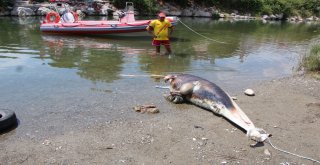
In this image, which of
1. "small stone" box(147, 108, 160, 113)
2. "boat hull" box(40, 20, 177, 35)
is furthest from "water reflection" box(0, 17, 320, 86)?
"small stone" box(147, 108, 160, 113)

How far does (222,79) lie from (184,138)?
435cm

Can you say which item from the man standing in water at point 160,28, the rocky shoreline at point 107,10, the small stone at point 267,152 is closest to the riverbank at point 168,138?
the small stone at point 267,152

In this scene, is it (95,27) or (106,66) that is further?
(95,27)

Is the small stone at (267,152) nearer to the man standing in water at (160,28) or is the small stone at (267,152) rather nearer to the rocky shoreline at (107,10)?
the man standing in water at (160,28)

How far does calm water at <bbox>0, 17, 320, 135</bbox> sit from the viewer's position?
7.85 m

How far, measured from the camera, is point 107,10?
31.5m

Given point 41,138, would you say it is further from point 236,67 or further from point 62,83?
point 236,67

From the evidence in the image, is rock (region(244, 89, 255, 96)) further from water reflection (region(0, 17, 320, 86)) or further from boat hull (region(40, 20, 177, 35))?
boat hull (region(40, 20, 177, 35))

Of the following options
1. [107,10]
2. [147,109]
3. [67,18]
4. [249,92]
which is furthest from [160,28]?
[107,10]

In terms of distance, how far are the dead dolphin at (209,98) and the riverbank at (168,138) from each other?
0.15m

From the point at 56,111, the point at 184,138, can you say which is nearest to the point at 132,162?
the point at 184,138

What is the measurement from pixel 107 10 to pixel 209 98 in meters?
25.9

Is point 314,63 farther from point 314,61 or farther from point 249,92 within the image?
point 249,92

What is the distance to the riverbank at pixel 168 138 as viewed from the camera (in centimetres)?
514
